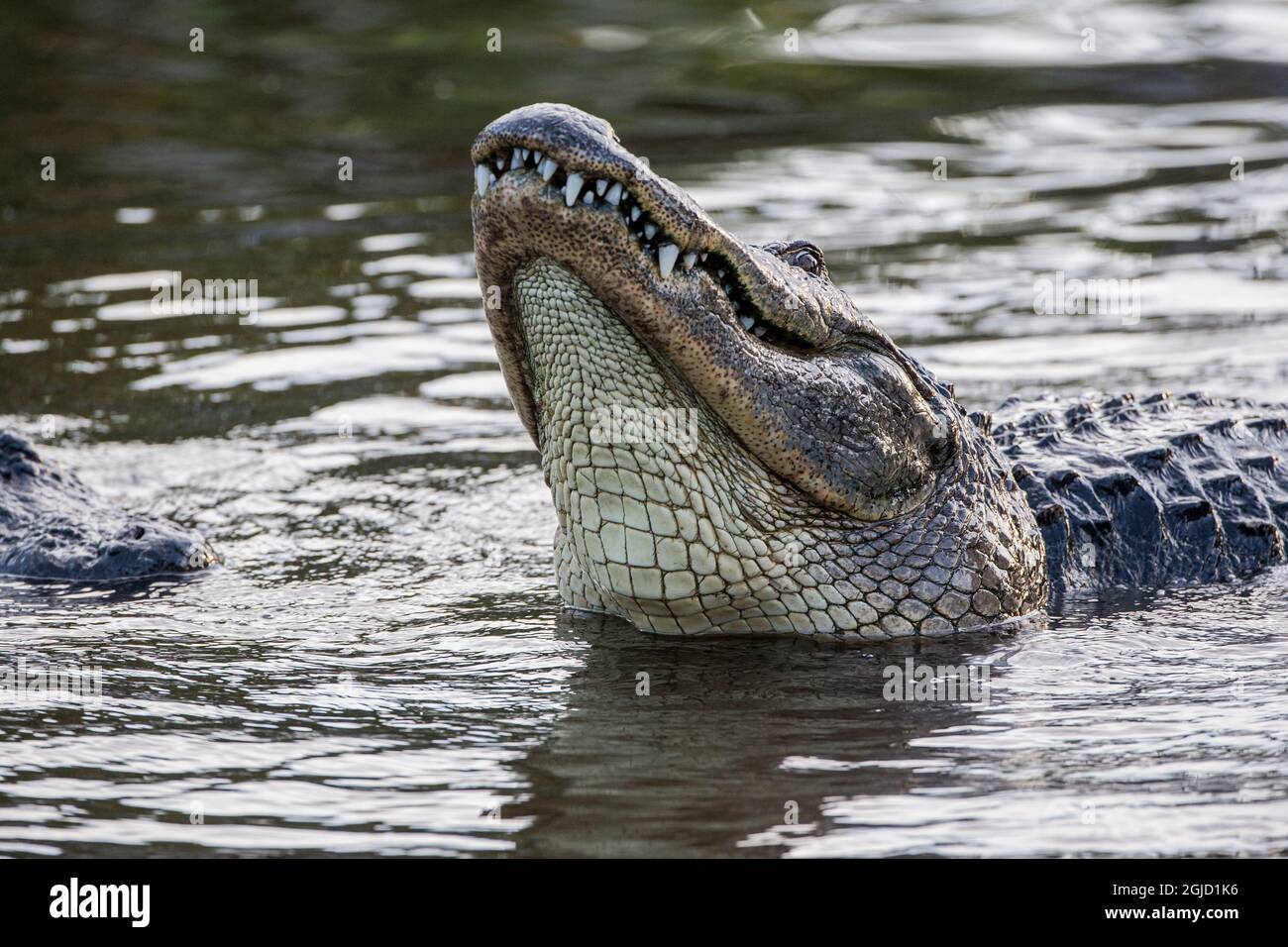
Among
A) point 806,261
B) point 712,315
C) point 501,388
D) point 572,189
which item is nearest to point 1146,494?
point 806,261

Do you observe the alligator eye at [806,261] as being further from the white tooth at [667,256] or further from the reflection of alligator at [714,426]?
the white tooth at [667,256]

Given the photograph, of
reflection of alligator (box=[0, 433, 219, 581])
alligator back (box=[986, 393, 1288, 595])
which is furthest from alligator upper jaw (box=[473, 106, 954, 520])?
reflection of alligator (box=[0, 433, 219, 581])

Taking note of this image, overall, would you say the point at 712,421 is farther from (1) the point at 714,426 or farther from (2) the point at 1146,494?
(2) the point at 1146,494

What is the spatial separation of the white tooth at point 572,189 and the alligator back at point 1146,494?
2.21 meters

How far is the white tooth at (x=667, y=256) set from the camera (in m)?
4.38

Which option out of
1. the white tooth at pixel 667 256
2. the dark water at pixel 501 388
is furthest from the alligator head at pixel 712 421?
the dark water at pixel 501 388

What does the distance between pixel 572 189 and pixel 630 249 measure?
23cm

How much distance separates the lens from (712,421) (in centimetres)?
473

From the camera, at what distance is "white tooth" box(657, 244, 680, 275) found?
4.38 meters

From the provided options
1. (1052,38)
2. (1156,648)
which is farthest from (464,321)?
(1052,38)

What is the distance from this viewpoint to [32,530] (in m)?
6.08

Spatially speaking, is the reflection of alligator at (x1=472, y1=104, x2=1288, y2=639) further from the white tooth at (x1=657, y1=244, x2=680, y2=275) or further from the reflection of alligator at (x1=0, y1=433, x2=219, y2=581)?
the reflection of alligator at (x1=0, y1=433, x2=219, y2=581)

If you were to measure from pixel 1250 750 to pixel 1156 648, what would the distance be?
929 mm
